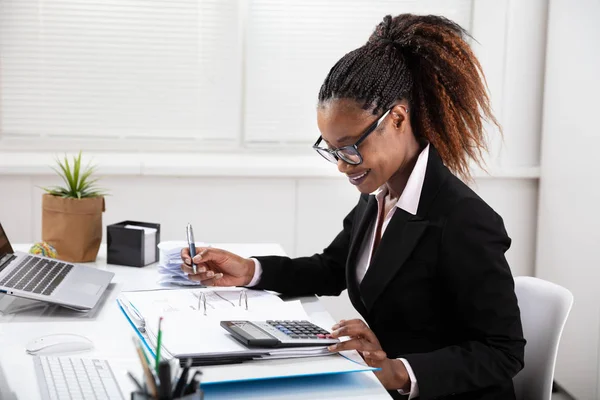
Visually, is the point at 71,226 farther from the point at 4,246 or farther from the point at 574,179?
the point at 574,179

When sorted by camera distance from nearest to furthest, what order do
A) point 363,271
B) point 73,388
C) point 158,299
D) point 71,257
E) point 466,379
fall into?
point 73,388
point 466,379
point 158,299
point 363,271
point 71,257

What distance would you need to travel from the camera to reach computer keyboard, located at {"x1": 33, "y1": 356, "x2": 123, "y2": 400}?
1130 millimetres

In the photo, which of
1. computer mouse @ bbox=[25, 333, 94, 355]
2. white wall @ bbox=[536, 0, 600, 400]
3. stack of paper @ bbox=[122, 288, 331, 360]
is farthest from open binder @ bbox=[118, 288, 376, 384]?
white wall @ bbox=[536, 0, 600, 400]

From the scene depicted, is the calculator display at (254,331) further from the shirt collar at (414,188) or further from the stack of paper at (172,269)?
the stack of paper at (172,269)

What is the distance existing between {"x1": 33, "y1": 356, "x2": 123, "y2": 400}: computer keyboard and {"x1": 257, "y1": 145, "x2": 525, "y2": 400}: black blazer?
54 cm

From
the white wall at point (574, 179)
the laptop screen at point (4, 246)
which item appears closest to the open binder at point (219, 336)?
the laptop screen at point (4, 246)

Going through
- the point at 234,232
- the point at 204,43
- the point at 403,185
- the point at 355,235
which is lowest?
the point at 234,232

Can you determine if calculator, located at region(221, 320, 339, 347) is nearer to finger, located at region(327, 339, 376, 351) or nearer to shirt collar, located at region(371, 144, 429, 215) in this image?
finger, located at region(327, 339, 376, 351)

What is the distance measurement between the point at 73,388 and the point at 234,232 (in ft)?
7.54

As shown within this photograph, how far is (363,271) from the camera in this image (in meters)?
1.72

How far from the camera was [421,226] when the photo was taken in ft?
5.00

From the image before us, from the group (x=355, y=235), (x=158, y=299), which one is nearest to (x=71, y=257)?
(x=158, y=299)

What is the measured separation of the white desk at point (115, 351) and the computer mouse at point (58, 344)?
0.05 feet

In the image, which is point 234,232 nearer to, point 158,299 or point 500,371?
point 158,299
